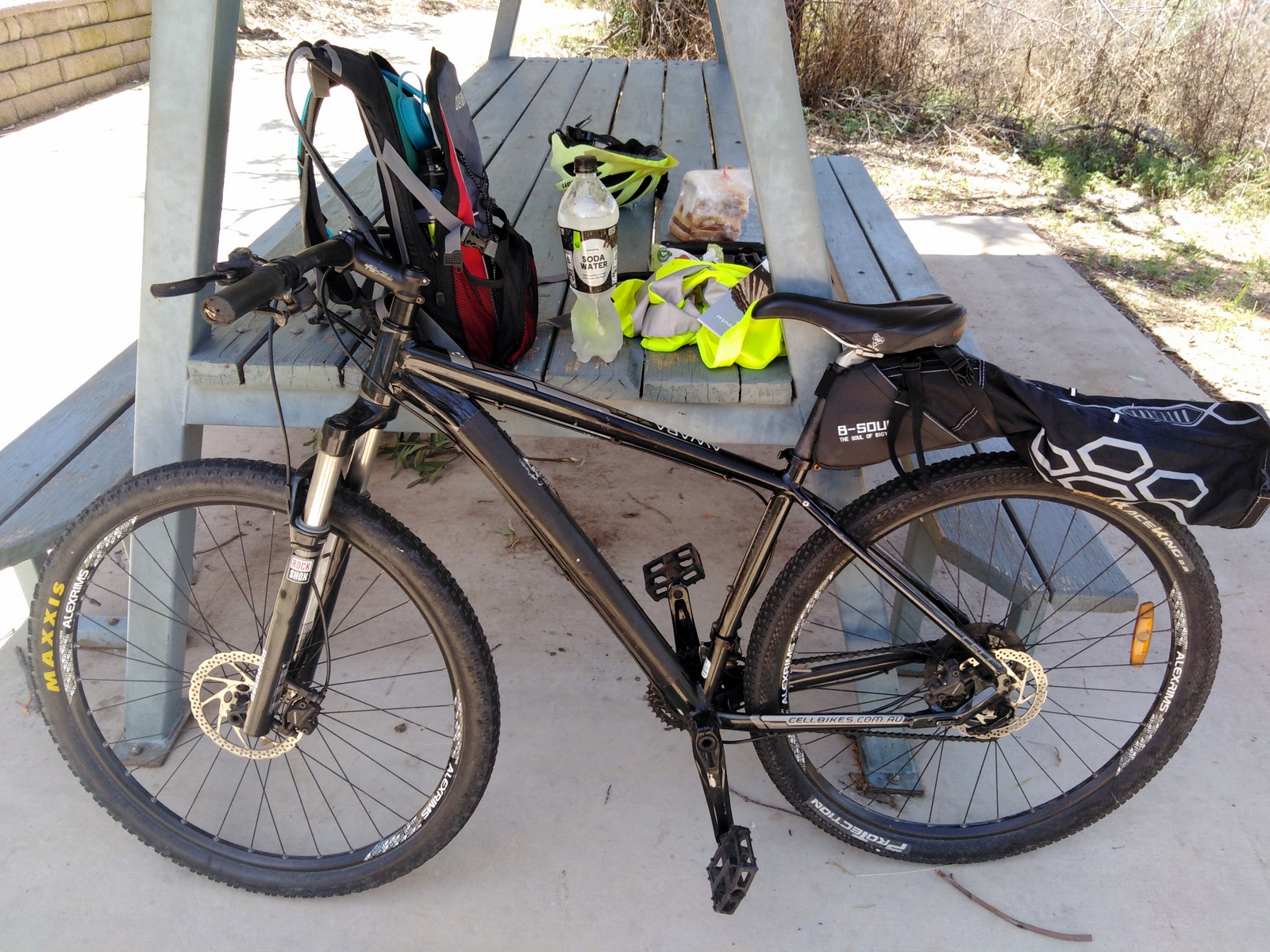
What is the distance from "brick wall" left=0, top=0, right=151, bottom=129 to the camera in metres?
6.36

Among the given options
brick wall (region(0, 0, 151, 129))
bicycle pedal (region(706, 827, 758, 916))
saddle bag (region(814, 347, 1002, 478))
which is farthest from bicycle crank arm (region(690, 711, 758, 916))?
brick wall (region(0, 0, 151, 129))

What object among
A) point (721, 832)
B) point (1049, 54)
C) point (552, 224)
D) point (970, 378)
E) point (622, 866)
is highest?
point (1049, 54)

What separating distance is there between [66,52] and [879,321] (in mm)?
7525

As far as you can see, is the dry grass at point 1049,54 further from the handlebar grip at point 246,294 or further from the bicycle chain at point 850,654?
the handlebar grip at point 246,294

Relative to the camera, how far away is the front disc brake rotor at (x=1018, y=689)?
181cm

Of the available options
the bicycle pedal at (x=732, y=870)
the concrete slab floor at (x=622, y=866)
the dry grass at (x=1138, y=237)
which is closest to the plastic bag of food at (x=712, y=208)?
the concrete slab floor at (x=622, y=866)

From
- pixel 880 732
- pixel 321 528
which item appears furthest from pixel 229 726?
pixel 880 732

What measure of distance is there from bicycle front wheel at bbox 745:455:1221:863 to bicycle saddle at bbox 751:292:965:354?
0.83 feet

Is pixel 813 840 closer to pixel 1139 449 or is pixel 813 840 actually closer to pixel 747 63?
pixel 1139 449

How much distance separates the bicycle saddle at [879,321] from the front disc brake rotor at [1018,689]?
2.04 ft

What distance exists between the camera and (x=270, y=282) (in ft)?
4.32

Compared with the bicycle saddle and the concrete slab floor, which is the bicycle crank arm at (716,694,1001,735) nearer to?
the concrete slab floor

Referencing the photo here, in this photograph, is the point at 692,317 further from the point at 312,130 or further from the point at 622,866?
the point at 622,866

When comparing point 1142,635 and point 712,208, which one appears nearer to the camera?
point 1142,635
